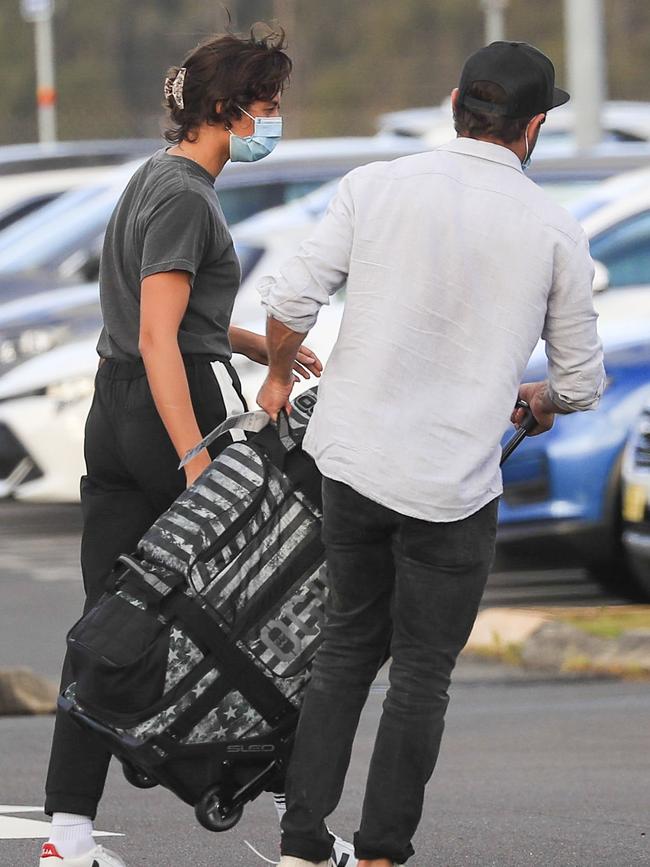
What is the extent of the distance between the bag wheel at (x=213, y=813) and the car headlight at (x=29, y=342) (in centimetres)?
781

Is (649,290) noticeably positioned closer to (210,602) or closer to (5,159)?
(210,602)

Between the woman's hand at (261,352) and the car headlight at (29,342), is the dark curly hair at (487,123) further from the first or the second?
the car headlight at (29,342)

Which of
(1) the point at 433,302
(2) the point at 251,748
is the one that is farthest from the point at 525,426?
(2) the point at 251,748

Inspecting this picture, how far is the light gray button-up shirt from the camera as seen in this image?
3.64m

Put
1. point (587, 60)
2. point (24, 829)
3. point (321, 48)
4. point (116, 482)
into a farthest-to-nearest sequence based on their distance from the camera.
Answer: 1. point (321, 48)
2. point (587, 60)
3. point (24, 829)
4. point (116, 482)

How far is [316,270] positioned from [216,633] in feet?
2.40

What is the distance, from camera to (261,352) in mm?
4262

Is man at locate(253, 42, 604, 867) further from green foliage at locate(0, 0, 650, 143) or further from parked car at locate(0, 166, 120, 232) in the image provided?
green foliage at locate(0, 0, 650, 143)

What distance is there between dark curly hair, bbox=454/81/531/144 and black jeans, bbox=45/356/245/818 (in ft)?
2.42

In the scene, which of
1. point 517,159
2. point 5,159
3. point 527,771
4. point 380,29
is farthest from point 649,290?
point 380,29

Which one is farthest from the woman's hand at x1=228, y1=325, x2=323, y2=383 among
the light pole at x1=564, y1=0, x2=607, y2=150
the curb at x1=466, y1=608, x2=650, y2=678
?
the light pole at x1=564, y1=0, x2=607, y2=150

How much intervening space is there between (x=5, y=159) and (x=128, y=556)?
13.8 meters

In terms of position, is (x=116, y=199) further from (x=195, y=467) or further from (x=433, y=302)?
(x=433, y=302)

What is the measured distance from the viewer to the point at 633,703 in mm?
6664
